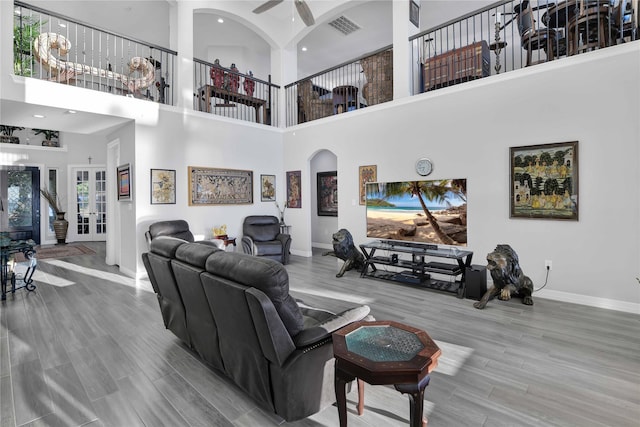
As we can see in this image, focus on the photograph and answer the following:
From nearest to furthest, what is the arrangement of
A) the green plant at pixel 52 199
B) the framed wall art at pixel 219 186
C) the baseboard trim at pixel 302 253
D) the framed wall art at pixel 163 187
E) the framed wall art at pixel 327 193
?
the framed wall art at pixel 163 187
the framed wall art at pixel 219 186
the baseboard trim at pixel 302 253
the framed wall art at pixel 327 193
the green plant at pixel 52 199

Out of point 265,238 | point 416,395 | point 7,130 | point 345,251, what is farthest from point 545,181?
point 7,130

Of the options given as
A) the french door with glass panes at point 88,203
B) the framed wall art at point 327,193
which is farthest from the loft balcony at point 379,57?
the french door with glass panes at point 88,203

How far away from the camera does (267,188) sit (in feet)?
25.0

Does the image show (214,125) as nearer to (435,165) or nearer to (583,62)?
(435,165)

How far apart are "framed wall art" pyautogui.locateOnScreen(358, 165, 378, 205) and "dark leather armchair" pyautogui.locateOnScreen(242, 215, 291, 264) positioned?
173 centimetres

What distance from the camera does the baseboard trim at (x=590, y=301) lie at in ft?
12.0

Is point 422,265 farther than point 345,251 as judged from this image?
No

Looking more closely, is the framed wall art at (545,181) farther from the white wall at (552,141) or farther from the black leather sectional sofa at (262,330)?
the black leather sectional sofa at (262,330)

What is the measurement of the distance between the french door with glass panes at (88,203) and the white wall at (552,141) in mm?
9339

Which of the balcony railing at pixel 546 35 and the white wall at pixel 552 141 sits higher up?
the balcony railing at pixel 546 35

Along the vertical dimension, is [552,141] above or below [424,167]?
above

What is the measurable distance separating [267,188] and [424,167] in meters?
3.77

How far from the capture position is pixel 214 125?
6629 millimetres

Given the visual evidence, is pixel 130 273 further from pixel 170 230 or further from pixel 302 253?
pixel 302 253
